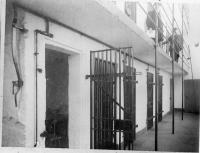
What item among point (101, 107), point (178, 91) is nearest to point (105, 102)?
point (101, 107)

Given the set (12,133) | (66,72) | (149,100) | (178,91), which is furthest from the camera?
(178,91)

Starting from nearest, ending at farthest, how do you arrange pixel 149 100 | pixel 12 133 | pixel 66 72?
1. pixel 12 133
2. pixel 66 72
3. pixel 149 100

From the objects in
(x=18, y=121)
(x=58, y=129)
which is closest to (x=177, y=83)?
(x=58, y=129)

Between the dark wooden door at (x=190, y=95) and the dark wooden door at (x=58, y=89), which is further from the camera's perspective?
the dark wooden door at (x=190, y=95)

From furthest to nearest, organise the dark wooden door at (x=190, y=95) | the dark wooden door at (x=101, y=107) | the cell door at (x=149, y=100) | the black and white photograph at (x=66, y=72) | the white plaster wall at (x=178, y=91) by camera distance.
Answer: the white plaster wall at (x=178, y=91) < the dark wooden door at (x=190, y=95) < the cell door at (x=149, y=100) < the dark wooden door at (x=101, y=107) < the black and white photograph at (x=66, y=72)

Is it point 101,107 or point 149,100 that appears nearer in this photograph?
point 101,107

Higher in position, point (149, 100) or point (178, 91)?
point (178, 91)

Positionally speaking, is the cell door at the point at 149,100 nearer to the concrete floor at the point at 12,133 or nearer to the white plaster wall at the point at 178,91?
the white plaster wall at the point at 178,91

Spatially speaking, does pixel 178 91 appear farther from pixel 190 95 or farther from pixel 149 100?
pixel 149 100

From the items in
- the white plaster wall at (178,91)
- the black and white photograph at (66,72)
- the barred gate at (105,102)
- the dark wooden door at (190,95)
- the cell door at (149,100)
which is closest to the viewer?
the black and white photograph at (66,72)

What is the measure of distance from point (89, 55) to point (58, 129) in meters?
1.15

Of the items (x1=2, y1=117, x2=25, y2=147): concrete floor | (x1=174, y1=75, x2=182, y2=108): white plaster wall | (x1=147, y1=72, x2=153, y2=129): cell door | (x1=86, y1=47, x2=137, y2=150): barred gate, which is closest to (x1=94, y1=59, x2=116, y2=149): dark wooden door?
(x1=86, y1=47, x2=137, y2=150): barred gate

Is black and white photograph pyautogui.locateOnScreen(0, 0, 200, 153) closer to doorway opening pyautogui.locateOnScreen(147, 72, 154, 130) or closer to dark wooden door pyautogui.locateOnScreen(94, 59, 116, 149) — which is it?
dark wooden door pyautogui.locateOnScreen(94, 59, 116, 149)

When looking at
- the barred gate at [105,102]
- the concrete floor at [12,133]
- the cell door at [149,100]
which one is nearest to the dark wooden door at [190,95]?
the cell door at [149,100]
